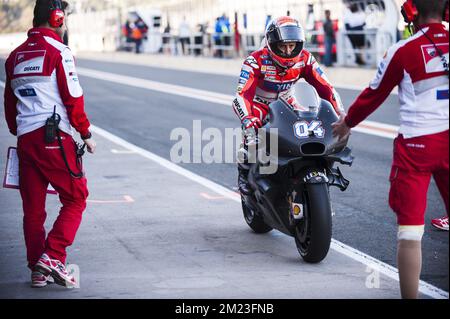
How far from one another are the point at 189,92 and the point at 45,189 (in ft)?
63.1

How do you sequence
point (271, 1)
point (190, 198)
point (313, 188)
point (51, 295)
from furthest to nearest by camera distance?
point (271, 1)
point (190, 198)
point (313, 188)
point (51, 295)

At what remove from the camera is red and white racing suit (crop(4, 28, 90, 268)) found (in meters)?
6.61

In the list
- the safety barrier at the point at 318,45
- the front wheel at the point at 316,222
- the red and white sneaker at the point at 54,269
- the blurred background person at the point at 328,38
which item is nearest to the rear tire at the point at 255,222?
the front wheel at the point at 316,222

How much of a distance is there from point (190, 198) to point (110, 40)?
53.0 metres

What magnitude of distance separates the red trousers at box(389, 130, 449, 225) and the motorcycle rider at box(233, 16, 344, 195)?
1.87m

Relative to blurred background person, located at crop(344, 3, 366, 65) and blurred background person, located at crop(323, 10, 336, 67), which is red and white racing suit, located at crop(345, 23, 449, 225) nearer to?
blurred background person, located at crop(344, 3, 366, 65)

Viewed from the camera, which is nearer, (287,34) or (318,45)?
(287,34)

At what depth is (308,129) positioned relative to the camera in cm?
717

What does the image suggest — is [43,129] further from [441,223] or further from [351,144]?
[351,144]

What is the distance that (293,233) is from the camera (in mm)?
7516

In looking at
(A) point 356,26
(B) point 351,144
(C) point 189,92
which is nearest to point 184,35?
(A) point 356,26
